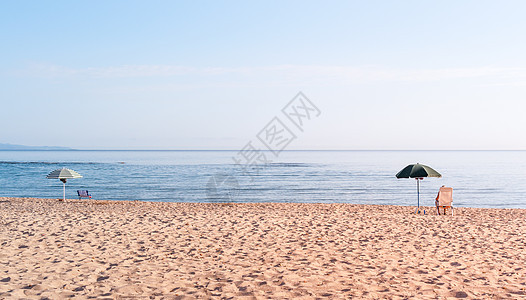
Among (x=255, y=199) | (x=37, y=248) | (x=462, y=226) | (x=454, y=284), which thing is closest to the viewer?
(x=454, y=284)

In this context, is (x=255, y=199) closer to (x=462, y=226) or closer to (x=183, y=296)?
(x=462, y=226)

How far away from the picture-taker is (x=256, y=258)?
6906 mm

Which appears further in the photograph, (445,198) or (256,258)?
(445,198)

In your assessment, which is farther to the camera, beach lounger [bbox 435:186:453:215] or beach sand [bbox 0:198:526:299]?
beach lounger [bbox 435:186:453:215]

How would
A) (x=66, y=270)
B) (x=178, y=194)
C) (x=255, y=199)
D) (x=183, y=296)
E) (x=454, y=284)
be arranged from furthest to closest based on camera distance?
(x=178, y=194), (x=255, y=199), (x=66, y=270), (x=454, y=284), (x=183, y=296)

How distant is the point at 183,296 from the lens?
16.2 ft

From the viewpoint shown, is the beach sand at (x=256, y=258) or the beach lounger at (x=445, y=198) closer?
the beach sand at (x=256, y=258)

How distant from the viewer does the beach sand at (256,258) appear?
205 inches

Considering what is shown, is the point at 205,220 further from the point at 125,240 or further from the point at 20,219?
the point at 20,219

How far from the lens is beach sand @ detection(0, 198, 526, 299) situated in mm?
5207

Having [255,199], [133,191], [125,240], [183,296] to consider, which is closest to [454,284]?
[183,296]

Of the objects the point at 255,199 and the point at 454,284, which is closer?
the point at 454,284

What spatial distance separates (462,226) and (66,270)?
9.29m

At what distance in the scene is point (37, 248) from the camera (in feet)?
24.6
